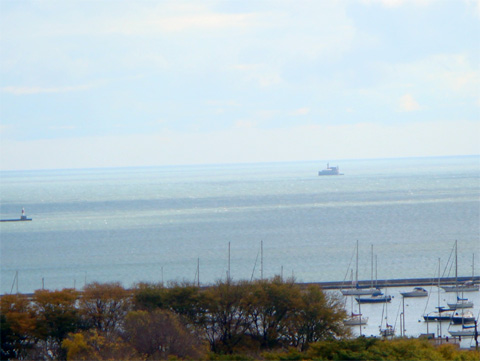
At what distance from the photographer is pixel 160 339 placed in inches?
520

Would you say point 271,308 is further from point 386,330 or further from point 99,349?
point 386,330

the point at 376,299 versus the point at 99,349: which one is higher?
the point at 99,349

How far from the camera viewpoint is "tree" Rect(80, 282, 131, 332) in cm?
1633

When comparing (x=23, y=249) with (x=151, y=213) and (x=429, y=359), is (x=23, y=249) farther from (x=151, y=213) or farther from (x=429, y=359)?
(x=429, y=359)

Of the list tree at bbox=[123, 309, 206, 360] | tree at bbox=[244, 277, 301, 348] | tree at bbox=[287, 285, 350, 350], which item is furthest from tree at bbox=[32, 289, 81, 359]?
tree at bbox=[287, 285, 350, 350]

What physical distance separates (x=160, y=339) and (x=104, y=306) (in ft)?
13.4

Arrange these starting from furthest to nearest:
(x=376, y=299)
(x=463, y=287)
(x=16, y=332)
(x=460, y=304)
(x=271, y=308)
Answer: (x=463, y=287) < (x=376, y=299) < (x=460, y=304) < (x=271, y=308) < (x=16, y=332)

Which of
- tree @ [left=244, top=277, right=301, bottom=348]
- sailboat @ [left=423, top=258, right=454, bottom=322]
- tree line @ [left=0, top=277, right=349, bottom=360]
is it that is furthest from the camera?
sailboat @ [left=423, top=258, right=454, bottom=322]

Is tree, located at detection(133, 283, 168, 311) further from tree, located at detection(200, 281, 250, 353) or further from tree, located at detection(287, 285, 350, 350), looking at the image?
tree, located at detection(287, 285, 350, 350)

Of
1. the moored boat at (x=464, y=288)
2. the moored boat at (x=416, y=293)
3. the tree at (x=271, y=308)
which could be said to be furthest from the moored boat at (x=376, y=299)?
the tree at (x=271, y=308)

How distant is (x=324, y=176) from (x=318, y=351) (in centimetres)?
16916

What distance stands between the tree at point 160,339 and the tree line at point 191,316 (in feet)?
0.36

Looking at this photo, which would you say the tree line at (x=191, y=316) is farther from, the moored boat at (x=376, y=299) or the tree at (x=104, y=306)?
the moored boat at (x=376, y=299)

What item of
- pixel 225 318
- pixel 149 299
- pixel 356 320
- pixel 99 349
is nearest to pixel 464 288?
pixel 356 320
